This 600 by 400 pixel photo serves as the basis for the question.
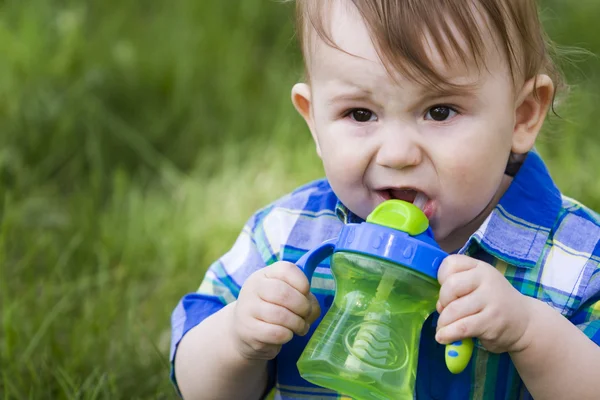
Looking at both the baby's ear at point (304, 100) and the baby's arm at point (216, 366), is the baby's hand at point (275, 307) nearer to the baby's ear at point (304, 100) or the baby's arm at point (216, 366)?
the baby's arm at point (216, 366)

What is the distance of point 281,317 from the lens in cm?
169

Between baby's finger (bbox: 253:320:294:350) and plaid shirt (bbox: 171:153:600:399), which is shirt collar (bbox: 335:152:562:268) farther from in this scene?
baby's finger (bbox: 253:320:294:350)

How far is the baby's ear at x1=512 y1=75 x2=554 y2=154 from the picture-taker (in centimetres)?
191

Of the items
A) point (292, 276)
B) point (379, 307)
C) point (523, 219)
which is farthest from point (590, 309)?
point (292, 276)

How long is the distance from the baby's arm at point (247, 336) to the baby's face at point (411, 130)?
0.23m

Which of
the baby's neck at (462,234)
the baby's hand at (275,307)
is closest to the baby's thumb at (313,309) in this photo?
the baby's hand at (275,307)

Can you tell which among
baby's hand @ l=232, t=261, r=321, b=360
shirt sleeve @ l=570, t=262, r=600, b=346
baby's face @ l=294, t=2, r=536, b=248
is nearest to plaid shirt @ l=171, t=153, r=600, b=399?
shirt sleeve @ l=570, t=262, r=600, b=346

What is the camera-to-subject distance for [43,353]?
2.26 m

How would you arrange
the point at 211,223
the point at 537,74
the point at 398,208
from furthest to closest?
1. the point at 211,223
2. the point at 537,74
3. the point at 398,208

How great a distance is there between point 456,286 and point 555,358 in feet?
0.86

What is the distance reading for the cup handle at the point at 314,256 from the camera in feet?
5.58

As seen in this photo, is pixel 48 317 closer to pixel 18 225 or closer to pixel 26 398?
pixel 26 398

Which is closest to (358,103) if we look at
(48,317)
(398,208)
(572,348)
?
(398,208)

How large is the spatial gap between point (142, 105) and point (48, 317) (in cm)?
127
